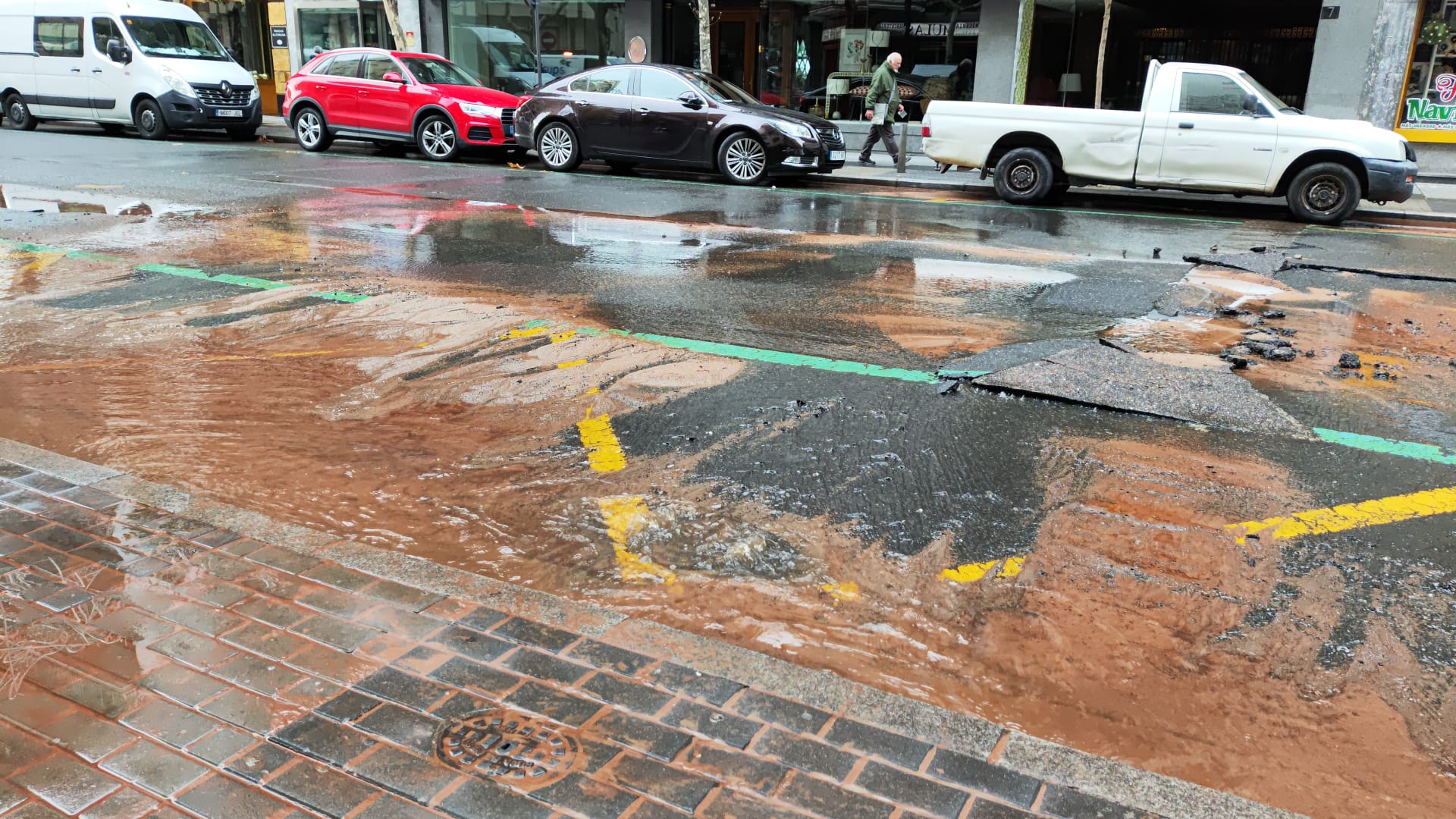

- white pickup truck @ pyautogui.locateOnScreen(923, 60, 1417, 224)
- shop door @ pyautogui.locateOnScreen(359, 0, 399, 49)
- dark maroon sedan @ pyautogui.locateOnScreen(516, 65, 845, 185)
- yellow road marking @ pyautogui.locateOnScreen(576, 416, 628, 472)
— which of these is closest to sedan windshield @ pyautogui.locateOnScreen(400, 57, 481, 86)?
dark maroon sedan @ pyautogui.locateOnScreen(516, 65, 845, 185)

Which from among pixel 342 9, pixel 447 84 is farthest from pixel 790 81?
pixel 342 9

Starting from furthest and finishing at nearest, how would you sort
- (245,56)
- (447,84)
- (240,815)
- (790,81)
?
(245,56)
(790,81)
(447,84)
(240,815)

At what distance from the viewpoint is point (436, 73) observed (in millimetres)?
18875

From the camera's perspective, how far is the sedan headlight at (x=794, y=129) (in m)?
15.3

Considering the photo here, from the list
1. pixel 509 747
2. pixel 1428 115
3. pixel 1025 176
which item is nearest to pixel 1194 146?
pixel 1025 176

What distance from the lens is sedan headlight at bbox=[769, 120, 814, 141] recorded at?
50.1ft

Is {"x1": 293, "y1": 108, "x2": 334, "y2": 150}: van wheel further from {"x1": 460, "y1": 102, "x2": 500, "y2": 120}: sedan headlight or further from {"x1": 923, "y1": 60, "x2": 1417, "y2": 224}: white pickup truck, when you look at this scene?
{"x1": 923, "y1": 60, "x2": 1417, "y2": 224}: white pickup truck

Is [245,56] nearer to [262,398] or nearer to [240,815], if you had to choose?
[262,398]

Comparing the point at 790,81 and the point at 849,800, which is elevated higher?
the point at 790,81

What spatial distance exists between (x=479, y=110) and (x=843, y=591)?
1585 centimetres

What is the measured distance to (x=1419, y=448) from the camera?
5.14m

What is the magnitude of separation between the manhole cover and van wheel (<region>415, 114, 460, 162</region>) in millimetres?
16620

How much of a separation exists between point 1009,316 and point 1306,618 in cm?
420

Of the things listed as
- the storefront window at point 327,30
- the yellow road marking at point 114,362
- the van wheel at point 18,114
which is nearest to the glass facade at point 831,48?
the storefront window at point 327,30
